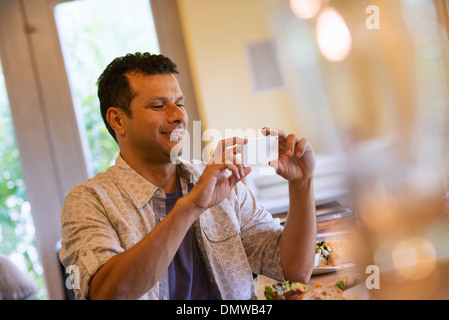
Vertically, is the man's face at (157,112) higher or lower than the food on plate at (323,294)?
higher

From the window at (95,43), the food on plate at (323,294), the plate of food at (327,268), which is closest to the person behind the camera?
the food on plate at (323,294)

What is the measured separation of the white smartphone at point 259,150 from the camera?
86 cm

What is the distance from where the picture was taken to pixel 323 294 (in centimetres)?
76

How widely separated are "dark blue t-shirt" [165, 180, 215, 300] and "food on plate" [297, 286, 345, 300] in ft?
1.10

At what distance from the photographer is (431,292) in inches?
28.2

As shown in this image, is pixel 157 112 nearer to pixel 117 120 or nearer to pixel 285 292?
pixel 117 120

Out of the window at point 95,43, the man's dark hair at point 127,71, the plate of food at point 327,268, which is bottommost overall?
the plate of food at point 327,268

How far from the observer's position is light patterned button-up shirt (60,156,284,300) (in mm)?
907

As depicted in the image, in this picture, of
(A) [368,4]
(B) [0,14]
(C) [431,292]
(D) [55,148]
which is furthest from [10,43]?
(C) [431,292]

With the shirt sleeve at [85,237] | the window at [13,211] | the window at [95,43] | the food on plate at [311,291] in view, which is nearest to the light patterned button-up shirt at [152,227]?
the shirt sleeve at [85,237]

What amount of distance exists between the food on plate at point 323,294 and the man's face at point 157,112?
18.7 inches

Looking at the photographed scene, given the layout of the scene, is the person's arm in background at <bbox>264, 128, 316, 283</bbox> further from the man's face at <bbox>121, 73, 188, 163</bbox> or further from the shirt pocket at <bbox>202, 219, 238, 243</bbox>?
the man's face at <bbox>121, 73, 188, 163</bbox>

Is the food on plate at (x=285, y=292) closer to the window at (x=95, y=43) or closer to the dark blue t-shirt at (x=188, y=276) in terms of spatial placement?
the dark blue t-shirt at (x=188, y=276)

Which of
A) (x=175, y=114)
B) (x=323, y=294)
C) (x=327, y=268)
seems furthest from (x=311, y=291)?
(x=175, y=114)
